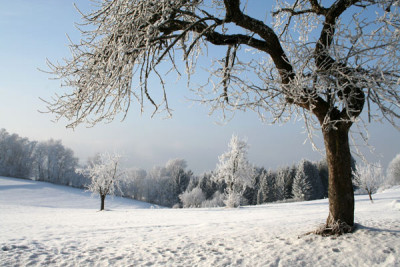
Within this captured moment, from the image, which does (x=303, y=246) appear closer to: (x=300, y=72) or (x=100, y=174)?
(x=300, y=72)

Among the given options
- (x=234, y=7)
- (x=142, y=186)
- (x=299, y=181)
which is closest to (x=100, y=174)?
(x=234, y=7)

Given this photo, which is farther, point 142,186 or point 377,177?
point 142,186

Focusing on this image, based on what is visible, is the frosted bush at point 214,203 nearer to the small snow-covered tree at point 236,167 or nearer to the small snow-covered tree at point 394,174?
the small snow-covered tree at point 236,167

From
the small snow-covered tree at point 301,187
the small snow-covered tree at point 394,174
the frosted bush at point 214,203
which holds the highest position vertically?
the small snow-covered tree at point 394,174

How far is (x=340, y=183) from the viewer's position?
207 inches

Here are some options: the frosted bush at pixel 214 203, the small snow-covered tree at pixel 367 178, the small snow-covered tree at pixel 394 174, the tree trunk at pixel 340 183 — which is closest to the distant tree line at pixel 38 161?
the frosted bush at pixel 214 203

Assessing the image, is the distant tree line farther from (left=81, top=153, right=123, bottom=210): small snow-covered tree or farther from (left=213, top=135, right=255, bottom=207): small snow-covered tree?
(left=213, top=135, right=255, bottom=207): small snow-covered tree

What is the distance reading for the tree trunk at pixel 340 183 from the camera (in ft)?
17.1

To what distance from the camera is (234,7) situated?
5230 mm

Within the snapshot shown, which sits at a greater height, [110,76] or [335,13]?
[335,13]

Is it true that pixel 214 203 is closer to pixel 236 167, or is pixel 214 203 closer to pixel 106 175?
pixel 236 167

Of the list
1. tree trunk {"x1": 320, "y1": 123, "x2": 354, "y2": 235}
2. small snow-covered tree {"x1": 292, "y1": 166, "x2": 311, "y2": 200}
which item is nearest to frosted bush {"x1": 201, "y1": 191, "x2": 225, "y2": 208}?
small snow-covered tree {"x1": 292, "y1": 166, "x2": 311, "y2": 200}

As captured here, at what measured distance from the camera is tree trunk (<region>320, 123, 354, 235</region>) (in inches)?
205

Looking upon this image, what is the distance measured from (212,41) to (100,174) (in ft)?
85.5
